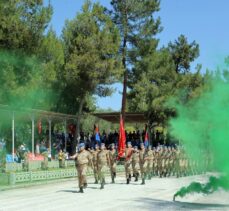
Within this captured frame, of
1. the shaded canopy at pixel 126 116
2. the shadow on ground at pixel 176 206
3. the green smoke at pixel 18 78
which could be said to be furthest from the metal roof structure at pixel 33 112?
the shadow on ground at pixel 176 206

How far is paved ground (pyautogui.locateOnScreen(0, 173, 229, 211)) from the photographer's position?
13750mm

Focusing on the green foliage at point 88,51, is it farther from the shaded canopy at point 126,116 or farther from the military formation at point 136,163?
the military formation at point 136,163

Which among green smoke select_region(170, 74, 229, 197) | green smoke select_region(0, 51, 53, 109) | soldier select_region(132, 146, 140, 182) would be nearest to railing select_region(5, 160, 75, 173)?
green smoke select_region(0, 51, 53, 109)

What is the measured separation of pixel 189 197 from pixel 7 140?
2275 cm

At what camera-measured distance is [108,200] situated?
51.9 ft

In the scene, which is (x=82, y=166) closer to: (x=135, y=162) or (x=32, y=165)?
(x=135, y=162)

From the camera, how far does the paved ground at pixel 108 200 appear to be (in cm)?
1375

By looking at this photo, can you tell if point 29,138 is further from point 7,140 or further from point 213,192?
point 213,192

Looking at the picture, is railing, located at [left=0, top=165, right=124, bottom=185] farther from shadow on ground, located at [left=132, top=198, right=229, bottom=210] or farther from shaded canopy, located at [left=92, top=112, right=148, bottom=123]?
shaded canopy, located at [left=92, top=112, right=148, bottom=123]

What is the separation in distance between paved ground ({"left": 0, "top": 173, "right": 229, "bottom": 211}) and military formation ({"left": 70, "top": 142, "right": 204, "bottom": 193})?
0.98 metres

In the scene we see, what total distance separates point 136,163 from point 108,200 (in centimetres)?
805

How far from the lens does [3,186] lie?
20.4 m

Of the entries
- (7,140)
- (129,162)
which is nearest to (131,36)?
(7,140)

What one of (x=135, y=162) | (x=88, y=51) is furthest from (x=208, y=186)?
(x=88, y=51)
